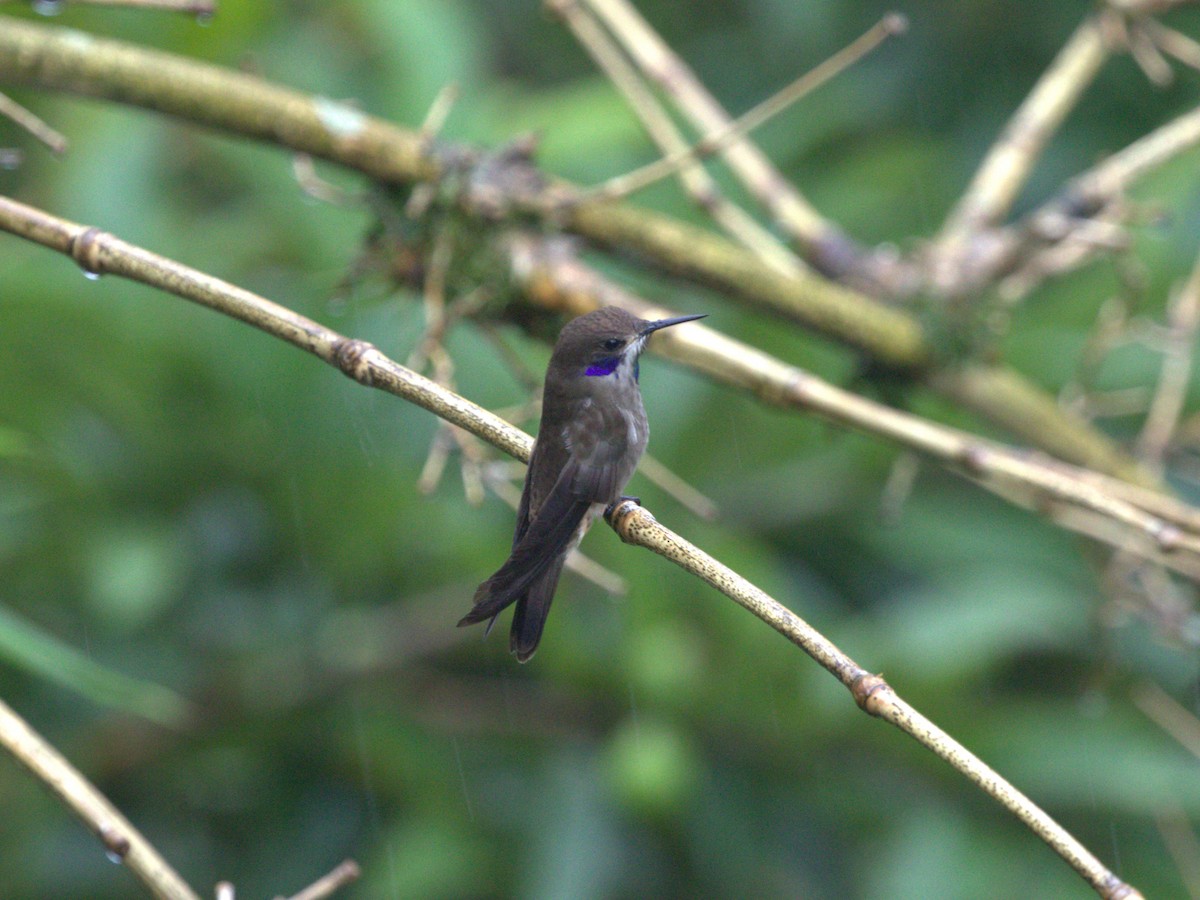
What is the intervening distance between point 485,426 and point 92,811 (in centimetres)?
74

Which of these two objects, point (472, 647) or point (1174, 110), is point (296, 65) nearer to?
point (472, 647)

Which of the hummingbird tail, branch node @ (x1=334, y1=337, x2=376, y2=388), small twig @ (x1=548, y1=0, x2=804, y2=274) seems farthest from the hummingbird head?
small twig @ (x1=548, y1=0, x2=804, y2=274)

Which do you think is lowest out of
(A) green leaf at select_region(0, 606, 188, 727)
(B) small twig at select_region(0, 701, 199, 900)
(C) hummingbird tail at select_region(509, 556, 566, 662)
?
(A) green leaf at select_region(0, 606, 188, 727)

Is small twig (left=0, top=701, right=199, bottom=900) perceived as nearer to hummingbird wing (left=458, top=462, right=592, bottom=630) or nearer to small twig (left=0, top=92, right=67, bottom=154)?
hummingbird wing (left=458, top=462, right=592, bottom=630)

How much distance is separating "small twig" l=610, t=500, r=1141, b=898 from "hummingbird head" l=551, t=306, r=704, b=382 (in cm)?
60

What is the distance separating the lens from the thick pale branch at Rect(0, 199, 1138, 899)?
1417 millimetres

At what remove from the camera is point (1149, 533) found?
2.15 meters

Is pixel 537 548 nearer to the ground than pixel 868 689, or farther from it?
nearer to the ground

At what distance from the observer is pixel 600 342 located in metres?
2.07

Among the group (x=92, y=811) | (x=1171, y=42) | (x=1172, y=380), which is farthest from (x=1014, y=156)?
(x=92, y=811)

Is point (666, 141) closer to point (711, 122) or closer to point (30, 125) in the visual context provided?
point (711, 122)

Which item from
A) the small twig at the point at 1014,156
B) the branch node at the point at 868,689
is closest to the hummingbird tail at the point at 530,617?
the branch node at the point at 868,689

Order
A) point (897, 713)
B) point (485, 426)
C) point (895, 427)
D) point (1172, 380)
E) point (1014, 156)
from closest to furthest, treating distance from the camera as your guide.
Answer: point (897, 713)
point (485, 426)
point (895, 427)
point (1172, 380)
point (1014, 156)

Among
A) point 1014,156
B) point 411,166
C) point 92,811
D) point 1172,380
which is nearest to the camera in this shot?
point 92,811
